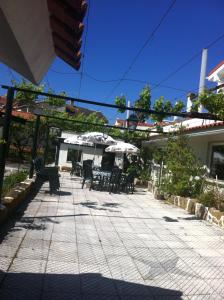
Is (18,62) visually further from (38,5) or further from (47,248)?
(47,248)

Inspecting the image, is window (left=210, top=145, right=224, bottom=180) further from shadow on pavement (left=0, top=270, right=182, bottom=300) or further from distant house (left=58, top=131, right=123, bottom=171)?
distant house (left=58, top=131, right=123, bottom=171)

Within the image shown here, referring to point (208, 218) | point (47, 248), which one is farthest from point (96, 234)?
point (208, 218)

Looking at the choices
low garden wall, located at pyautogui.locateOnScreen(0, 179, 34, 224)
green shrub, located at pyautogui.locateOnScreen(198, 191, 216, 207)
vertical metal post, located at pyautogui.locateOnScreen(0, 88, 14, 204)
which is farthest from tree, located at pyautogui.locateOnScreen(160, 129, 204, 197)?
Answer: vertical metal post, located at pyautogui.locateOnScreen(0, 88, 14, 204)

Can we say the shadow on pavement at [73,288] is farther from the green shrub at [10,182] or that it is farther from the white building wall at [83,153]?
the white building wall at [83,153]

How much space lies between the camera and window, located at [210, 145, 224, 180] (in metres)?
12.1

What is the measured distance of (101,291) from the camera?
4523mm

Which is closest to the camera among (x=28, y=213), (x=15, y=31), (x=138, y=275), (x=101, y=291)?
(x=15, y=31)

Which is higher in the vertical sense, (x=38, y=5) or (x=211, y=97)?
(x=211, y=97)

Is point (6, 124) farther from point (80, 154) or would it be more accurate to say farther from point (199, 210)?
point (80, 154)

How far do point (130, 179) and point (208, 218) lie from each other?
262 inches

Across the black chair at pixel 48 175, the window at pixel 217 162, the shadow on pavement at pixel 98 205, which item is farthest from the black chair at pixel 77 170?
the window at pixel 217 162

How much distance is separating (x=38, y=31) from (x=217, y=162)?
33.1 ft

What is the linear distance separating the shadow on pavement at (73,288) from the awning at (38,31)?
2549mm

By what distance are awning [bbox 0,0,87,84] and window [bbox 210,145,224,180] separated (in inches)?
346
